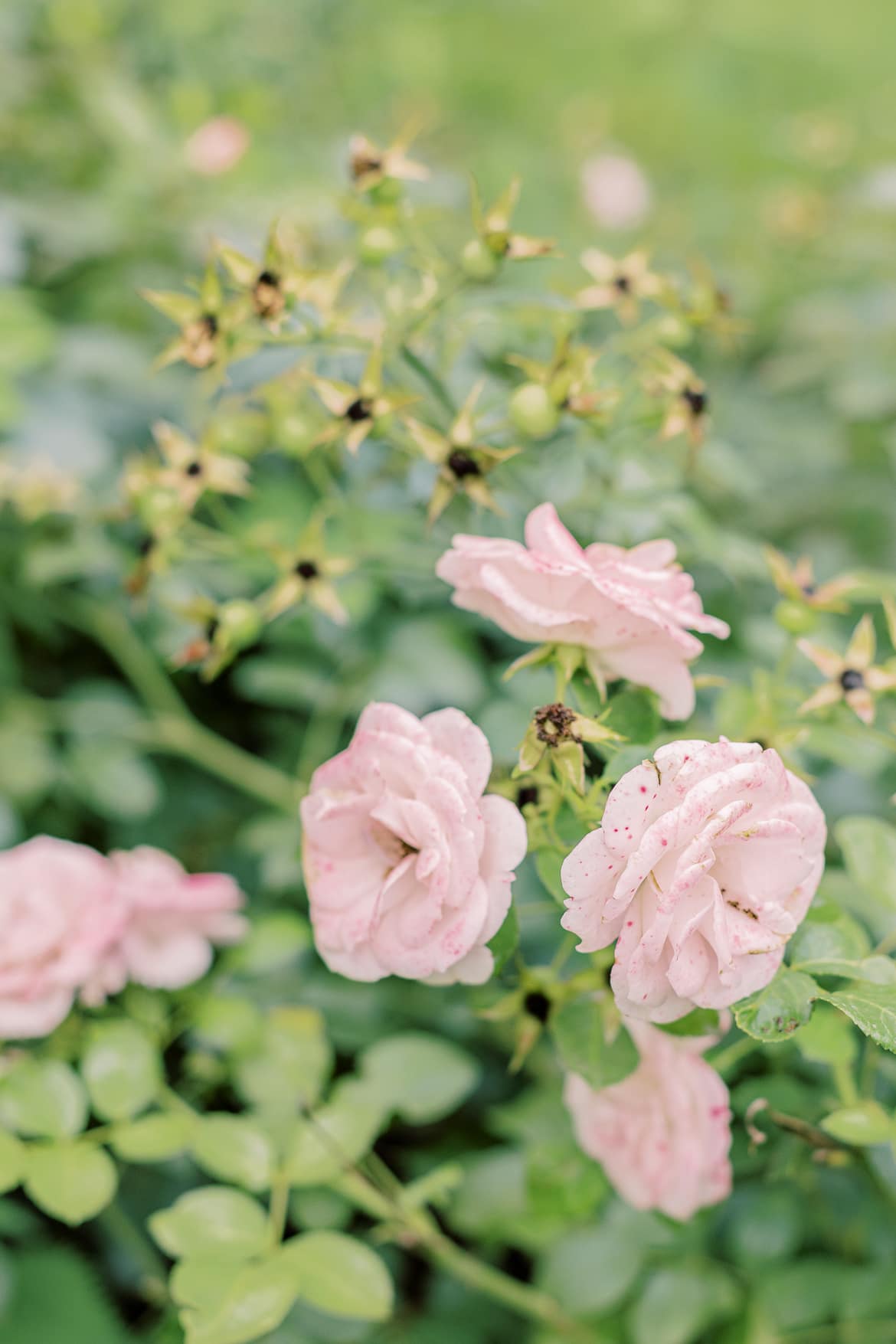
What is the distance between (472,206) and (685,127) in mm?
2053

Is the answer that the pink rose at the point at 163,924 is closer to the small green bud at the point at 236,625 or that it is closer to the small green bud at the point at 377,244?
the small green bud at the point at 236,625

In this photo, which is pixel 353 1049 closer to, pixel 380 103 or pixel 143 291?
pixel 143 291

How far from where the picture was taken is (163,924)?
829 mm

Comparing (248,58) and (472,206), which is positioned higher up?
(472,206)

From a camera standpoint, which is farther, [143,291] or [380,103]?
[380,103]

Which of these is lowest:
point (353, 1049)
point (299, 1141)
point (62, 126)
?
point (353, 1049)

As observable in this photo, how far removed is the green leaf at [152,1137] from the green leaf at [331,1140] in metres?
0.07

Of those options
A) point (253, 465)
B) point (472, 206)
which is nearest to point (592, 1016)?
point (472, 206)

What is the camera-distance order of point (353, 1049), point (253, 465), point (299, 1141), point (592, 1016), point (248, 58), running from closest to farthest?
point (592, 1016) → point (299, 1141) → point (353, 1049) → point (253, 465) → point (248, 58)

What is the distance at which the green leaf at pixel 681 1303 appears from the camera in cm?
79

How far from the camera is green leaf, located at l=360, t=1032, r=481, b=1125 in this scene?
2.67 feet

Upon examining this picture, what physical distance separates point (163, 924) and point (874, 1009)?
0.51 meters

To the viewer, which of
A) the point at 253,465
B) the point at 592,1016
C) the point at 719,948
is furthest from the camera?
the point at 253,465

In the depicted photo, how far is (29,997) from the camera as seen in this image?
761 millimetres
